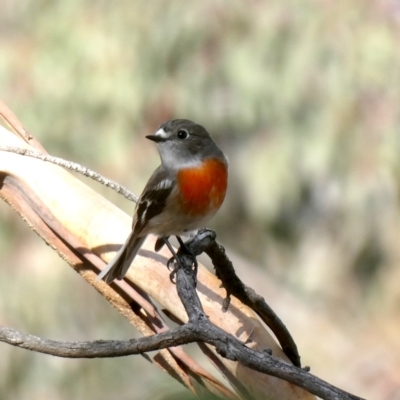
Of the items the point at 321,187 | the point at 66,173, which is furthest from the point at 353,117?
the point at 66,173

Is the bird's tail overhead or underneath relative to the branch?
overhead

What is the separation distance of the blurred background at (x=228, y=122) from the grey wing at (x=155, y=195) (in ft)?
7.21

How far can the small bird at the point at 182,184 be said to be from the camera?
2.31 meters

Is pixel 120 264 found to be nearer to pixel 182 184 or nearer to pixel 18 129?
pixel 18 129

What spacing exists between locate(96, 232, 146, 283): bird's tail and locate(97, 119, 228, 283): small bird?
1.76ft

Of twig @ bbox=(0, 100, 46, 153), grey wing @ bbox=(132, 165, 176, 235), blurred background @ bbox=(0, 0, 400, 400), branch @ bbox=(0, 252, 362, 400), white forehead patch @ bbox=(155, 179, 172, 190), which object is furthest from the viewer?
blurred background @ bbox=(0, 0, 400, 400)

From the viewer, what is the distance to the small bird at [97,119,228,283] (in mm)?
2309

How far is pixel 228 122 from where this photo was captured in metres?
5.33

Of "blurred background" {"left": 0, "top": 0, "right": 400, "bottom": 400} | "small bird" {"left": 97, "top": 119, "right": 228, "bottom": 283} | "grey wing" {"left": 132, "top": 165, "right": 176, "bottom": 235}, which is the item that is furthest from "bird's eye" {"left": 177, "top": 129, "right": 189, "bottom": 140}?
"blurred background" {"left": 0, "top": 0, "right": 400, "bottom": 400}

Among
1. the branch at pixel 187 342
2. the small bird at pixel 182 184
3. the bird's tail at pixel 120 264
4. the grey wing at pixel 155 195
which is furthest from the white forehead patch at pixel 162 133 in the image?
the branch at pixel 187 342

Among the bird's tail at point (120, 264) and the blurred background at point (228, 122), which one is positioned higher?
the blurred background at point (228, 122)

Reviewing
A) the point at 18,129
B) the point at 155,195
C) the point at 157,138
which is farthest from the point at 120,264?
the point at 157,138

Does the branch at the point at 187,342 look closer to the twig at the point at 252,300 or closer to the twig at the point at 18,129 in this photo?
the twig at the point at 252,300

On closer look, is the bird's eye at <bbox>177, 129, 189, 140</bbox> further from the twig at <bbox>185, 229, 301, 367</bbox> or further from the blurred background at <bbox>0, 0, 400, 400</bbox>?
the blurred background at <bbox>0, 0, 400, 400</bbox>
